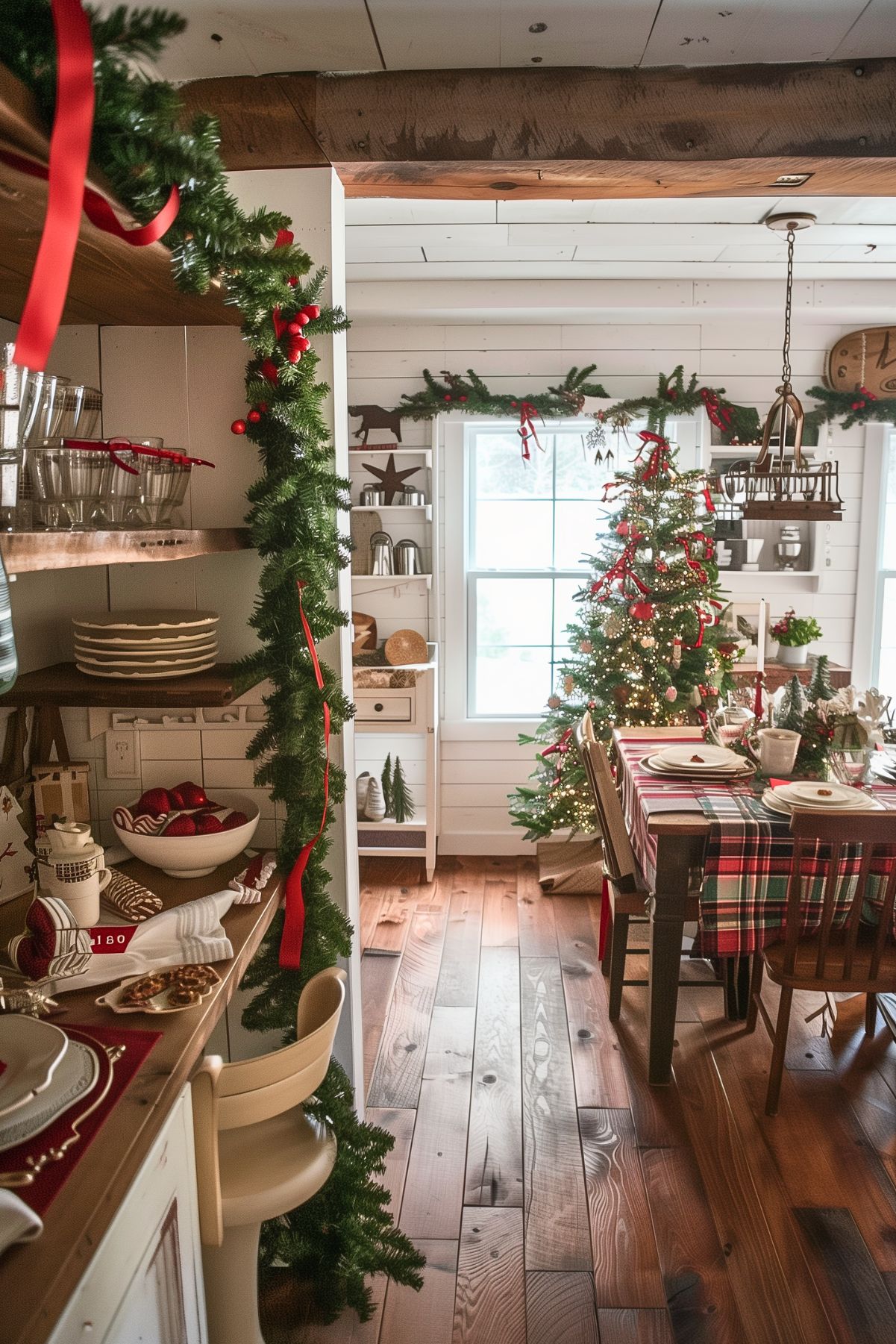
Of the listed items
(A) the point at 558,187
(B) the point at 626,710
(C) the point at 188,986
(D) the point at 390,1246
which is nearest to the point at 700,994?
(B) the point at 626,710

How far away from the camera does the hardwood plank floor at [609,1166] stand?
2078 mm

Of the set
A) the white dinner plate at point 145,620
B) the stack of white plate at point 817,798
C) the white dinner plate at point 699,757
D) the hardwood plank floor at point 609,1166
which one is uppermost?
the white dinner plate at point 145,620

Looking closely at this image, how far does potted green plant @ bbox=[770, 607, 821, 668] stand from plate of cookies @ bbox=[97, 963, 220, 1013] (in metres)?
3.60

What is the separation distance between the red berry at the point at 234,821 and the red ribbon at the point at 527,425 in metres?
3.03

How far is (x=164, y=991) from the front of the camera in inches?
62.5

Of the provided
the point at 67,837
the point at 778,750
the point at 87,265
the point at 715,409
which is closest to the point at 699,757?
the point at 778,750

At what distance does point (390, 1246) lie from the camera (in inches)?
82.9

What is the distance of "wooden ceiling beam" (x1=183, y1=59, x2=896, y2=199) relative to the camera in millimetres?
2049

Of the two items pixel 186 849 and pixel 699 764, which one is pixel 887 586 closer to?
pixel 699 764

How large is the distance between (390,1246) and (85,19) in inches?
86.5

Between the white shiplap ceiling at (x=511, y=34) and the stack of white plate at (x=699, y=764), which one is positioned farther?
the stack of white plate at (x=699, y=764)

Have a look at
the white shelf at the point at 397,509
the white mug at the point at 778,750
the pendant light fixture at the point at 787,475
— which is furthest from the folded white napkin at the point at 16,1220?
the white shelf at the point at 397,509

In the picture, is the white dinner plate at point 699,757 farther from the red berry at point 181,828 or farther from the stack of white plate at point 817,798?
the red berry at point 181,828

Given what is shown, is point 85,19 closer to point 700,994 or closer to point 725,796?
point 725,796
